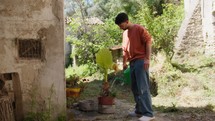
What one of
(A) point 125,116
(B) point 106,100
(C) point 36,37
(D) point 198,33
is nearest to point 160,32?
(D) point 198,33

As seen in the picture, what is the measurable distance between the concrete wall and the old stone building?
8820 mm

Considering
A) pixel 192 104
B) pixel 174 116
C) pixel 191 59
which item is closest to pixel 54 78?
pixel 174 116

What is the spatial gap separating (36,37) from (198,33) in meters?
10.5

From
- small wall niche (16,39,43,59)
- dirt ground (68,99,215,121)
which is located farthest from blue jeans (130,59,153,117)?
small wall niche (16,39,43,59)

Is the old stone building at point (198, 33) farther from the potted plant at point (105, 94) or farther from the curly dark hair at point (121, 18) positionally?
the curly dark hair at point (121, 18)

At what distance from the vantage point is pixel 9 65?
478 cm

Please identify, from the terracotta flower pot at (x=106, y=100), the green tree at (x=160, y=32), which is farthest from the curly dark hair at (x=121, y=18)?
the green tree at (x=160, y=32)

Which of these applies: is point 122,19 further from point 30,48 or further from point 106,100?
point 106,100

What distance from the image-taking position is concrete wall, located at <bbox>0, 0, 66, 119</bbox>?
4766 mm

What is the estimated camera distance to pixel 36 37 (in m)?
4.99

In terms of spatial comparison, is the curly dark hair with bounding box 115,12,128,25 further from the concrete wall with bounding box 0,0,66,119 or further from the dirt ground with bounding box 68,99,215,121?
the dirt ground with bounding box 68,99,215,121

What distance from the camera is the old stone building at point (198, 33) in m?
13.2

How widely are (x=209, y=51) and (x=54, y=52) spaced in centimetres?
961

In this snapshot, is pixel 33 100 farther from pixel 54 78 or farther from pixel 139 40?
pixel 139 40
